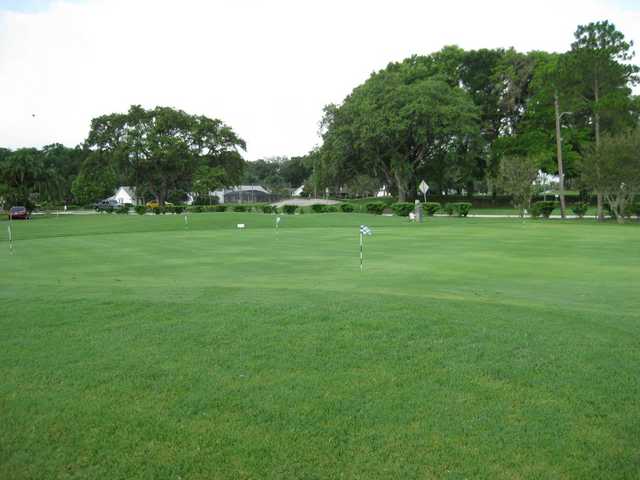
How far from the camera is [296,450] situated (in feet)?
13.4

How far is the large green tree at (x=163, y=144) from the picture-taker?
77.8 metres

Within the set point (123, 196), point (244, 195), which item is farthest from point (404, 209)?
point (123, 196)

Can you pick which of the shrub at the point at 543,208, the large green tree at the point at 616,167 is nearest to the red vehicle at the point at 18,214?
the shrub at the point at 543,208

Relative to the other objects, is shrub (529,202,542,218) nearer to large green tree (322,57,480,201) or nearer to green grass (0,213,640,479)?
large green tree (322,57,480,201)

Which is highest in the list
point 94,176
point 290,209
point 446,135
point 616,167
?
point 446,135

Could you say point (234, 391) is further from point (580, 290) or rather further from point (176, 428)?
point (580, 290)

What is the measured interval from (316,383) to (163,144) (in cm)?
7673

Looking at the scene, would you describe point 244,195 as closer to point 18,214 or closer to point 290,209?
point 18,214

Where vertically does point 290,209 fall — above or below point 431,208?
above

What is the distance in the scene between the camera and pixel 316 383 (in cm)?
530

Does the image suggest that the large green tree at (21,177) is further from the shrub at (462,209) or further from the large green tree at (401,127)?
the shrub at (462,209)

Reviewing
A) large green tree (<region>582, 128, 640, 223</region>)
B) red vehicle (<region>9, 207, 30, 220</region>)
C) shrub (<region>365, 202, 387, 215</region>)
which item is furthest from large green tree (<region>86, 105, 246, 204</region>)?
large green tree (<region>582, 128, 640, 223</region>)

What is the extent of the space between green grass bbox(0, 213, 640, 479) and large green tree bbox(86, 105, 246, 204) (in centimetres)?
7053

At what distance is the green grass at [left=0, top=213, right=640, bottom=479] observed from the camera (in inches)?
156
